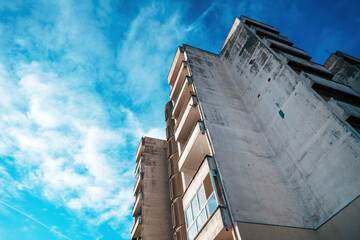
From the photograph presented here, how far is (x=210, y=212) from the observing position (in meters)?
11.1

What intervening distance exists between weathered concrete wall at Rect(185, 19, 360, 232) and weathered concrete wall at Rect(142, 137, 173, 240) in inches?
456

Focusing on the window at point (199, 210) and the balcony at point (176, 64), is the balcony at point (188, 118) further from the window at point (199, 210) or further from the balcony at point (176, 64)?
the balcony at point (176, 64)

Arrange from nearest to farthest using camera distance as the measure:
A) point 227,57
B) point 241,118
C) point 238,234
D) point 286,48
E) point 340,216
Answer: point 238,234 → point 340,216 → point 241,118 → point 286,48 → point 227,57

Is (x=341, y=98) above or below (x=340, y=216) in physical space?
above

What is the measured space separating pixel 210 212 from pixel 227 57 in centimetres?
1726

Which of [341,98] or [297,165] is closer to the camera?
[297,165]

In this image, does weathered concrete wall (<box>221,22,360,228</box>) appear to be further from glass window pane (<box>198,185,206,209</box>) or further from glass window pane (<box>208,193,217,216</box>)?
glass window pane (<box>198,185,206,209</box>)

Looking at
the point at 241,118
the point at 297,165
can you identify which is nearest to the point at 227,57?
the point at 241,118

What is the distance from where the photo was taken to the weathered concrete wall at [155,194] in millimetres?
21016

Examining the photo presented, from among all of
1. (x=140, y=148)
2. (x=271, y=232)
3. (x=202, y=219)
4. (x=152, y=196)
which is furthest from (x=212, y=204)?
(x=140, y=148)

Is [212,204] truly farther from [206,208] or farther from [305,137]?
[305,137]

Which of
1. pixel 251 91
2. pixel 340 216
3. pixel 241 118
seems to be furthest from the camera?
pixel 251 91

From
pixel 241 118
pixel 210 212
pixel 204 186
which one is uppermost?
pixel 241 118

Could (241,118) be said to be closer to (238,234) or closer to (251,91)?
(251,91)
